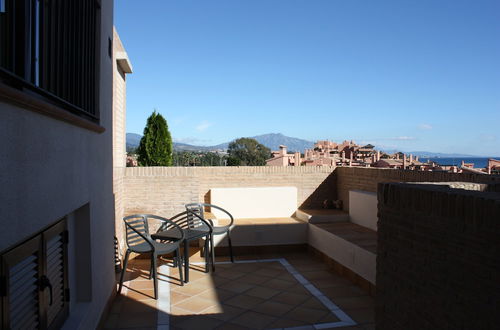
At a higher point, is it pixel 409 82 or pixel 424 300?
pixel 409 82

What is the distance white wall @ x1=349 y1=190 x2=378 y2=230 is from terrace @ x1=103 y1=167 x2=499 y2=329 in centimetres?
2

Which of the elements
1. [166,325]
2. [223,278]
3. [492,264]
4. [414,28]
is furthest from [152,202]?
[414,28]

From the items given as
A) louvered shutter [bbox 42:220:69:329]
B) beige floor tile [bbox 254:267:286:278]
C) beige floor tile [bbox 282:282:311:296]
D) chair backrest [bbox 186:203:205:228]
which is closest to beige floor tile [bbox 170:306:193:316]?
beige floor tile [bbox 282:282:311:296]

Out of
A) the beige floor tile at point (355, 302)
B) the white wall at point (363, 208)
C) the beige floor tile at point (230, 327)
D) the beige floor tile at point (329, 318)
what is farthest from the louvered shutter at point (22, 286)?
the white wall at point (363, 208)

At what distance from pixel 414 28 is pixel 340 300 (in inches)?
804

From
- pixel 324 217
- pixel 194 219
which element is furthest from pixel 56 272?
pixel 324 217

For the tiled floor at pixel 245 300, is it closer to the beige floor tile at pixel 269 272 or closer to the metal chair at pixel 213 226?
the beige floor tile at pixel 269 272

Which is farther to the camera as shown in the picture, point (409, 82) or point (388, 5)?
point (409, 82)

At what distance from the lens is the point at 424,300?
8.60 ft

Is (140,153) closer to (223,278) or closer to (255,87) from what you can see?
(223,278)

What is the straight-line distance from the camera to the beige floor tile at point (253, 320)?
14.2 feet

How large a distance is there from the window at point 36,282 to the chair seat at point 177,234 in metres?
2.38

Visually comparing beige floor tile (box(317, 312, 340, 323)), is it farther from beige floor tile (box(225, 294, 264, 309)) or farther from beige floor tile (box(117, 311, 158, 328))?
beige floor tile (box(117, 311, 158, 328))

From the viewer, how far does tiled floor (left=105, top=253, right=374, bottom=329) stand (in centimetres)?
440
